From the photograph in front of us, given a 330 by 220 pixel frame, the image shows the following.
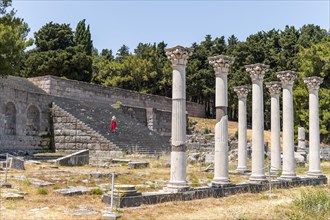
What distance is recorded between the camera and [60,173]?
19188mm

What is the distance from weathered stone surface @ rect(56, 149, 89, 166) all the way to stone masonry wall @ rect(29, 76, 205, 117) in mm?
10457

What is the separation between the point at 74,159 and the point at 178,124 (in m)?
11.9

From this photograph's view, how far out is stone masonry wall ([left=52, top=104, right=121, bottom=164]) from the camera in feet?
98.9

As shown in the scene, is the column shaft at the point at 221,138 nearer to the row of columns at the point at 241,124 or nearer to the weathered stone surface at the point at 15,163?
the row of columns at the point at 241,124

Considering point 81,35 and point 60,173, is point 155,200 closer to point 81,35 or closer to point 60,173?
point 60,173

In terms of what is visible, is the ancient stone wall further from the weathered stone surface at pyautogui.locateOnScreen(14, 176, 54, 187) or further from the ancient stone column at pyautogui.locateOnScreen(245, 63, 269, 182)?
the ancient stone column at pyautogui.locateOnScreen(245, 63, 269, 182)

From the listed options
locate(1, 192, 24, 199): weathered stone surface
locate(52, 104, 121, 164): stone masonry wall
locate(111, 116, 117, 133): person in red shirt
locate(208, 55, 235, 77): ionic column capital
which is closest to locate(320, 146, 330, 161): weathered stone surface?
locate(111, 116, 117, 133): person in red shirt

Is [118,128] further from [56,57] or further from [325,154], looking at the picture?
[325,154]

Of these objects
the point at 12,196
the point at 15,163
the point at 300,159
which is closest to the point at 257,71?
the point at 12,196

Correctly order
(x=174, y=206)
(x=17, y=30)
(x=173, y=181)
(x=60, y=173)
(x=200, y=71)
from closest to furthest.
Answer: (x=174, y=206) → (x=173, y=181) → (x=60, y=173) → (x=17, y=30) → (x=200, y=71)

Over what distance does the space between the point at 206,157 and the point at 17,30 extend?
15.2 meters

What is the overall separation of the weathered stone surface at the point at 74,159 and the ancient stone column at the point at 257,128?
11.2m

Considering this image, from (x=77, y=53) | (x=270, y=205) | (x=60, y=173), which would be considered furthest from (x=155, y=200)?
(x=77, y=53)

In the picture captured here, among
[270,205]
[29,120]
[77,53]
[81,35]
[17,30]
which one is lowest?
[270,205]
